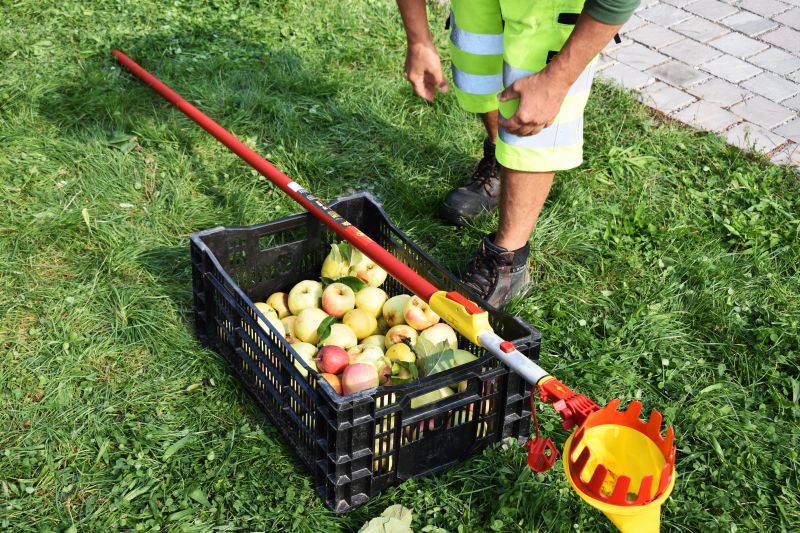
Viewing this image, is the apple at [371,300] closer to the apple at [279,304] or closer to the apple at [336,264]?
the apple at [336,264]

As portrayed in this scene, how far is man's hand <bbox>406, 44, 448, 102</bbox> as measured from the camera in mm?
3615

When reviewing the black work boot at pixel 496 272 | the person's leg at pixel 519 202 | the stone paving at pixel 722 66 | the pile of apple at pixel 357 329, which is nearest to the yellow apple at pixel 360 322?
the pile of apple at pixel 357 329

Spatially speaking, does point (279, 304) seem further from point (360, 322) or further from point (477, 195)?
point (477, 195)

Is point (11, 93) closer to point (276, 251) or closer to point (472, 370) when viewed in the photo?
point (276, 251)

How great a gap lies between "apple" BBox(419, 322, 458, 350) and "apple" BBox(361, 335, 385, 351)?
0.16 m

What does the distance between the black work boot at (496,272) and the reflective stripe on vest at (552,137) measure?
1.50 feet

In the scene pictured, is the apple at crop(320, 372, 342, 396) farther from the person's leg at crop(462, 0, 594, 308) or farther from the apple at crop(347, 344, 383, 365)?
the person's leg at crop(462, 0, 594, 308)

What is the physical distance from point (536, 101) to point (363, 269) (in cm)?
93

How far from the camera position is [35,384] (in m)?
3.25

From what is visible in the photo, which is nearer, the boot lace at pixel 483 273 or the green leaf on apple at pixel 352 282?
the green leaf on apple at pixel 352 282

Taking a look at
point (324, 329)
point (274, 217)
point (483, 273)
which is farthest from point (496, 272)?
point (274, 217)

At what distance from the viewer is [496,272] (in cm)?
361

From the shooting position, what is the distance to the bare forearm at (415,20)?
357 cm

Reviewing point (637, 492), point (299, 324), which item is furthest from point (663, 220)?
point (637, 492)
